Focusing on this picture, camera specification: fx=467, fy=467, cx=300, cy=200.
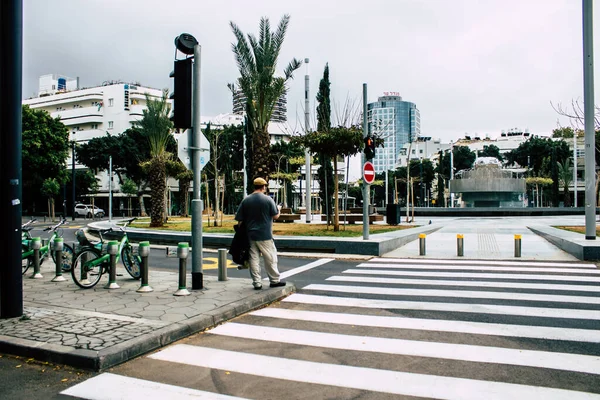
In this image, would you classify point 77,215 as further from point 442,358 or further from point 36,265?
point 442,358

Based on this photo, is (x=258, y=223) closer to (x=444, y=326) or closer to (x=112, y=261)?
(x=112, y=261)

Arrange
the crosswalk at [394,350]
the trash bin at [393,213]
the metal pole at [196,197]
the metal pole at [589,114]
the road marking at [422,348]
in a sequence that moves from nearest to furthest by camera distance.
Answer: the crosswalk at [394,350] → the road marking at [422,348] → the metal pole at [196,197] → the metal pole at [589,114] → the trash bin at [393,213]

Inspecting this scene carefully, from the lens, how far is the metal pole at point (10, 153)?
567 centimetres

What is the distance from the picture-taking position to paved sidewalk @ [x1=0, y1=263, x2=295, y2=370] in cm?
464

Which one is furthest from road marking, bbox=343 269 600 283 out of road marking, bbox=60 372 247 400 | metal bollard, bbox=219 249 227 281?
road marking, bbox=60 372 247 400

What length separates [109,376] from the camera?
423 cm

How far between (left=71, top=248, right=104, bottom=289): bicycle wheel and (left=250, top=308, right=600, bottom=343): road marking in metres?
3.40

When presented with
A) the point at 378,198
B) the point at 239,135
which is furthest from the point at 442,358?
the point at 378,198

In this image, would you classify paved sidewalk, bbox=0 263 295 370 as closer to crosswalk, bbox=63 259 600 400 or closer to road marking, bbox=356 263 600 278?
crosswalk, bbox=63 259 600 400

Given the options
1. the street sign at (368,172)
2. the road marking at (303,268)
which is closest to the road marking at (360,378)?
the road marking at (303,268)

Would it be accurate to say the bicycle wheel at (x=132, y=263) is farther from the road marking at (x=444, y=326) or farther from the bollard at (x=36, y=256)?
the road marking at (x=444, y=326)

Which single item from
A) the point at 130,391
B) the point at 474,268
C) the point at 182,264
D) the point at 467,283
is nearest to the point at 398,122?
the point at 474,268

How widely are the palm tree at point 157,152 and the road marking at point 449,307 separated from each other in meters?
17.7

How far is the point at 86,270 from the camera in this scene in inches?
324
